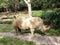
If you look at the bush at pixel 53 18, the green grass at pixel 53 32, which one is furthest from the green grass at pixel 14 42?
the bush at pixel 53 18

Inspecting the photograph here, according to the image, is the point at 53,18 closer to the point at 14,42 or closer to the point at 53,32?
the point at 53,32

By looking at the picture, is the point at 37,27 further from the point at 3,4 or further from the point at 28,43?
the point at 3,4

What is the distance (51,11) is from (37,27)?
14.3 ft

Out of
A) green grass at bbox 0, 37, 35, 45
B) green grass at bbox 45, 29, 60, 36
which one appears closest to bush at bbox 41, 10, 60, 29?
green grass at bbox 45, 29, 60, 36

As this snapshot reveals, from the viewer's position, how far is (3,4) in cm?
3406

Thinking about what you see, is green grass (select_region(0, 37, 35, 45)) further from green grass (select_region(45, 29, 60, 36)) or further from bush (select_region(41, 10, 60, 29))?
bush (select_region(41, 10, 60, 29))

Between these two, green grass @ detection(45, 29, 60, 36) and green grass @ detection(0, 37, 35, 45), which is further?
green grass @ detection(45, 29, 60, 36)

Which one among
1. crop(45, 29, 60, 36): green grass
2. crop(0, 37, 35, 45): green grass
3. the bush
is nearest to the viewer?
crop(0, 37, 35, 45): green grass

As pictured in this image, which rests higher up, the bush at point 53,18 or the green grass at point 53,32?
the bush at point 53,18

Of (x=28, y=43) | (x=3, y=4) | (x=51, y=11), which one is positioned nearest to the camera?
(x=28, y=43)

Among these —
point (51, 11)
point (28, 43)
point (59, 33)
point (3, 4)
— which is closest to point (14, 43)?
point (28, 43)


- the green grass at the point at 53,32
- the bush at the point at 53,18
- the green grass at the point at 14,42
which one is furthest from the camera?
the bush at the point at 53,18

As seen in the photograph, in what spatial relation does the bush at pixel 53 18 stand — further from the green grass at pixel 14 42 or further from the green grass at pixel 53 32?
the green grass at pixel 14 42

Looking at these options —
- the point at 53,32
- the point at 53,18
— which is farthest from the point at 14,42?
the point at 53,18
